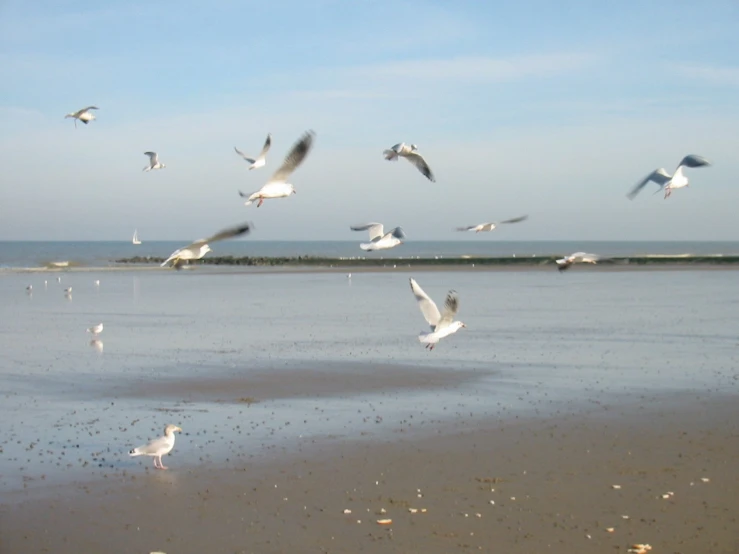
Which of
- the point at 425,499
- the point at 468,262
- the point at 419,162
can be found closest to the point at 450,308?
the point at 425,499

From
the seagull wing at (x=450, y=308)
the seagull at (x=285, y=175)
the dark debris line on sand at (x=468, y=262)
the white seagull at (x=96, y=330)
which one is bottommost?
the seagull wing at (x=450, y=308)

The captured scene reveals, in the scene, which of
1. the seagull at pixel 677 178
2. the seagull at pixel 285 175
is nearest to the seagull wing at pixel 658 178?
the seagull at pixel 677 178

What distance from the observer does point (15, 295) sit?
40.8 meters

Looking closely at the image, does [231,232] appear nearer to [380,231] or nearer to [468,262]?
[380,231]

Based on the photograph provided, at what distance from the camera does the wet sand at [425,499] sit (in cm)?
883

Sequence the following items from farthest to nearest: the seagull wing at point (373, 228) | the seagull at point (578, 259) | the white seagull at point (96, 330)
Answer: the white seagull at point (96, 330), the seagull wing at point (373, 228), the seagull at point (578, 259)

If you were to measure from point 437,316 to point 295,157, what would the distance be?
2592 mm

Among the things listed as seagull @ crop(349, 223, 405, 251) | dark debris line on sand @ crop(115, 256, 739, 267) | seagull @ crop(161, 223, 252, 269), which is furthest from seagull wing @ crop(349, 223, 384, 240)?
dark debris line on sand @ crop(115, 256, 739, 267)

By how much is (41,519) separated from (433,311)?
507 cm

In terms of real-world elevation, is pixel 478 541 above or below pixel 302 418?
below

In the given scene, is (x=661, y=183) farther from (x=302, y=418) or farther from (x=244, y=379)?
(x=244, y=379)

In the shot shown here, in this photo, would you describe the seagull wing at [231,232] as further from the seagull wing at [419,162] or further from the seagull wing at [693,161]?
the seagull wing at [693,161]

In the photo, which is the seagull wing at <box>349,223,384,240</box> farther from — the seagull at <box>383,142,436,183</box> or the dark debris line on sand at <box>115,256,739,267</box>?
the dark debris line on sand at <box>115,256,739,267</box>

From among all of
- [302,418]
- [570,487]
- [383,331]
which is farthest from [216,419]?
[383,331]
